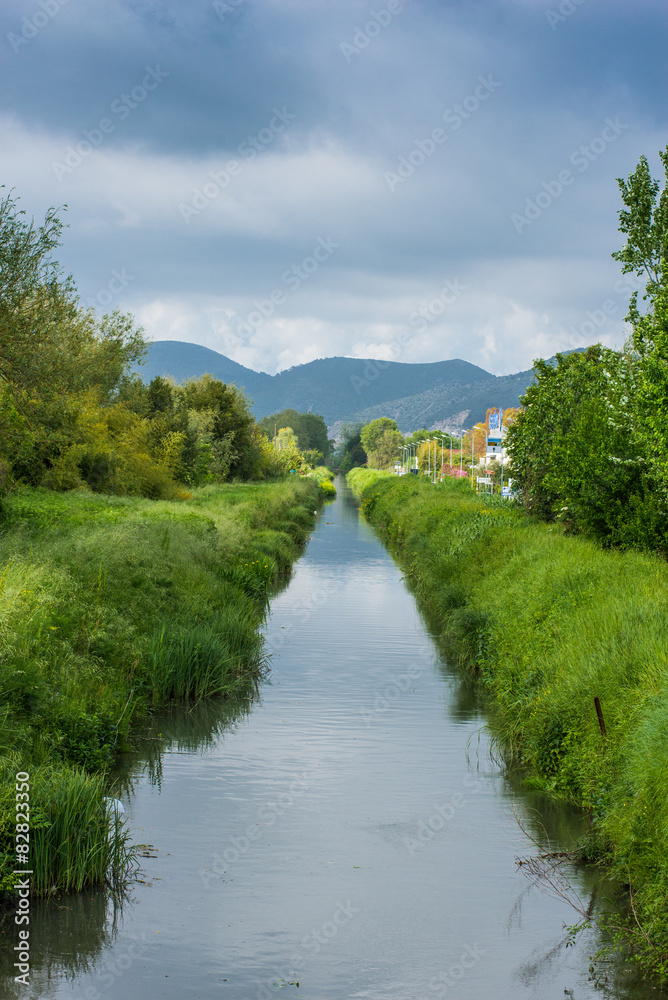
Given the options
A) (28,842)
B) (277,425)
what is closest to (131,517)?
(28,842)

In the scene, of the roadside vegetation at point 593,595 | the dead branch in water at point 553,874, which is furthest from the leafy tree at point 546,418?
the dead branch in water at point 553,874

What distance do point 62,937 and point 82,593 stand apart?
6.58 metres

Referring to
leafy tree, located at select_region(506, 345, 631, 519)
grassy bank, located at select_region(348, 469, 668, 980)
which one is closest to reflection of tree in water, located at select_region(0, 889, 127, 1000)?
grassy bank, located at select_region(348, 469, 668, 980)

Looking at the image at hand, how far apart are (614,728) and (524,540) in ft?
41.3

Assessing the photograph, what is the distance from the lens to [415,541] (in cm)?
3247

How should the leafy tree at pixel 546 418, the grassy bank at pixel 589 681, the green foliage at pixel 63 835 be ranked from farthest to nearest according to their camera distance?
1. the leafy tree at pixel 546 418
2. the green foliage at pixel 63 835
3. the grassy bank at pixel 589 681

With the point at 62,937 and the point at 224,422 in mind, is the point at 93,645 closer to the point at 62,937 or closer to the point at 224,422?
the point at 62,937

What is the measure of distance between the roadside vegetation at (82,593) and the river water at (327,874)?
0.58 m

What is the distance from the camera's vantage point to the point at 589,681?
32.7 feet

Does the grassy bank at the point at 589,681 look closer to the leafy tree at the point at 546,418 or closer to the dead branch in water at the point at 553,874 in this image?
the dead branch in water at the point at 553,874

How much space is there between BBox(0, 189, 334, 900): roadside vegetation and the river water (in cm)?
58

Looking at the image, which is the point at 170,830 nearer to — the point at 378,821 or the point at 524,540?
the point at 378,821

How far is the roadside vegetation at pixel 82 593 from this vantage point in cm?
814

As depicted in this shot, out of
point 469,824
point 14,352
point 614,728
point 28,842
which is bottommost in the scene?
point 469,824
